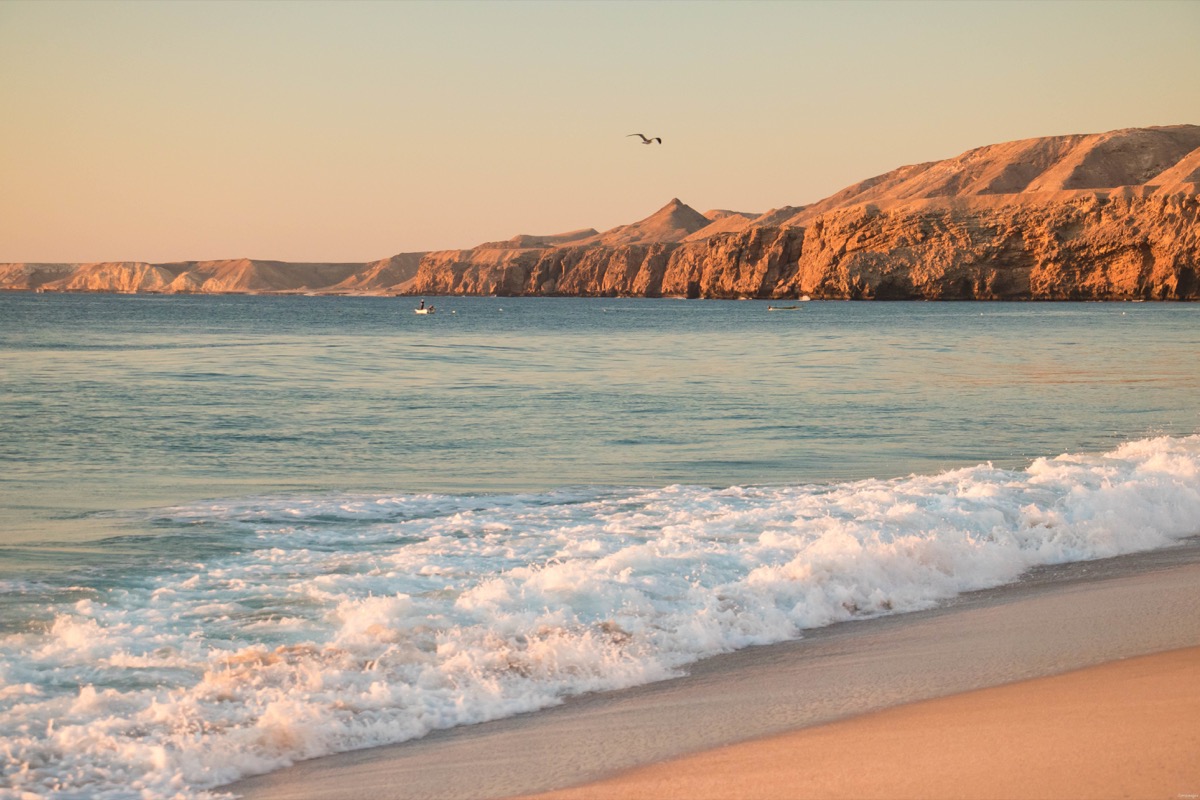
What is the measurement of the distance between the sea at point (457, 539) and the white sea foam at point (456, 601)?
0.03 metres

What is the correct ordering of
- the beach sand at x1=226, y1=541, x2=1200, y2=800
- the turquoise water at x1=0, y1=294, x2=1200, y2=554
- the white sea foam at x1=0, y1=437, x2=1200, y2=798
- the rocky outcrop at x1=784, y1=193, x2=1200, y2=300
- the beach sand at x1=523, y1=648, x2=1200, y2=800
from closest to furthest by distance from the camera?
the beach sand at x1=523, y1=648, x2=1200, y2=800 < the beach sand at x1=226, y1=541, x2=1200, y2=800 < the white sea foam at x1=0, y1=437, x2=1200, y2=798 < the turquoise water at x1=0, y1=294, x2=1200, y2=554 < the rocky outcrop at x1=784, y1=193, x2=1200, y2=300

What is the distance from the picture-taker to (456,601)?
777cm

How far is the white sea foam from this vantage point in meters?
5.63

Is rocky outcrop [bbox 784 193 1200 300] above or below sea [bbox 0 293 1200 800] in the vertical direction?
above

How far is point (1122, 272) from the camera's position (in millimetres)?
140500

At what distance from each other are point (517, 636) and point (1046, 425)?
646 inches

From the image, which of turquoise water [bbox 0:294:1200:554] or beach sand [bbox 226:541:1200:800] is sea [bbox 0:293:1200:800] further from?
beach sand [bbox 226:541:1200:800]

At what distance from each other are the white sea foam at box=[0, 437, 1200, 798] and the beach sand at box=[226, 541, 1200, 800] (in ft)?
1.03

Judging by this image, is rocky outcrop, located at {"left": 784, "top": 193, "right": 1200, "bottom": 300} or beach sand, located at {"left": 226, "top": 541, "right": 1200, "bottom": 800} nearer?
beach sand, located at {"left": 226, "top": 541, "right": 1200, "bottom": 800}

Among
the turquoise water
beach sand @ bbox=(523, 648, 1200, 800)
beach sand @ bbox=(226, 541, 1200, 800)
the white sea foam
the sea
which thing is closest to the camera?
beach sand @ bbox=(523, 648, 1200, 800)

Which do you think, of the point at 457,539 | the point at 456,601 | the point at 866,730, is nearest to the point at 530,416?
the point at 457,539

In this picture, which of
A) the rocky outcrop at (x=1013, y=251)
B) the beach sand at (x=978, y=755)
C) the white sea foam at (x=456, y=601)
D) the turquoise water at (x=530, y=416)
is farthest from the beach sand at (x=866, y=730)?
the rocky outcrop at (x=1013, y=251)

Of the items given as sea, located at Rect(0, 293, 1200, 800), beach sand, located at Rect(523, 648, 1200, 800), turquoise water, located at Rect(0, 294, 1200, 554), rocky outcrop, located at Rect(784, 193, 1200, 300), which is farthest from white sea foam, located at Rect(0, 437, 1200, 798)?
rocky outcrop, located at Rect(784, 193, 1200, 300)

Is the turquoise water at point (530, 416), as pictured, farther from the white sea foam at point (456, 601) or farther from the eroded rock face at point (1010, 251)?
the eroded rock face at point (1010, 251)
